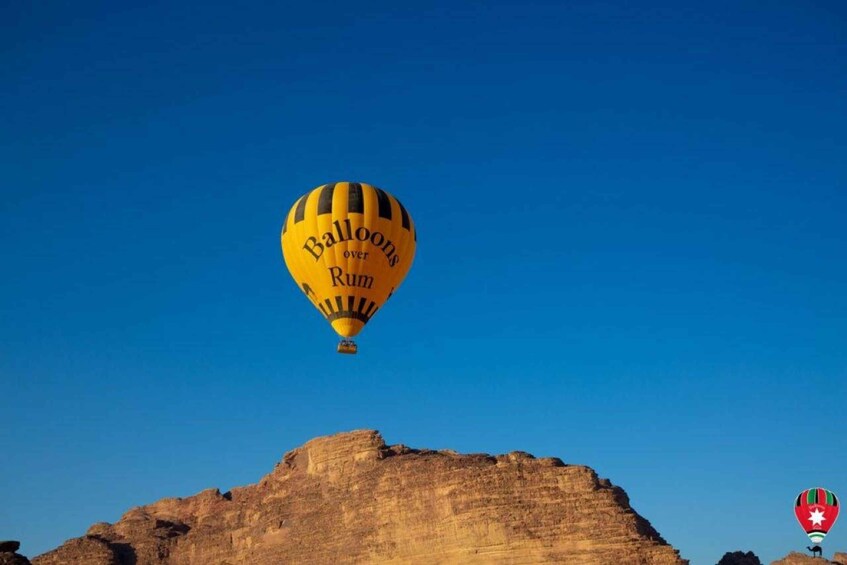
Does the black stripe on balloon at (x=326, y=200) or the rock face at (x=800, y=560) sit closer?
the black stripe on balloon at (x=326, y=200)

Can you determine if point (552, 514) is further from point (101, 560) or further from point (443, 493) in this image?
point (101, 560)

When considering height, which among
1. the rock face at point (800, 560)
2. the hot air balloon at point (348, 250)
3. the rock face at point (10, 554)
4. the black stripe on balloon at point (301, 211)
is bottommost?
the rock face at point (10, 554)

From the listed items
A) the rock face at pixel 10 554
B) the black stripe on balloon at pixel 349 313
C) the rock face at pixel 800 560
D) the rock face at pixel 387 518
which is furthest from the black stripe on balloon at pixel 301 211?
the rock face at pixel 800 560

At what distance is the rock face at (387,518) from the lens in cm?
8575

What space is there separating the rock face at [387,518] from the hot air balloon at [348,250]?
127 ft

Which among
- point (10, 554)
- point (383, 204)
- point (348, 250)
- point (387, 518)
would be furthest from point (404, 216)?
point (387, 518)

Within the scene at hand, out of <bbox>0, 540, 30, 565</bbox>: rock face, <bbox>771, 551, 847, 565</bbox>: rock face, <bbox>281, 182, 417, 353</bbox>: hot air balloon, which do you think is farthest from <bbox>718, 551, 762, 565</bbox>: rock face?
<bbox>0, 540, 30, 565</bbox>: rock face

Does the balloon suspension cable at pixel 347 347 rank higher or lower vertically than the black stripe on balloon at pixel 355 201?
lower

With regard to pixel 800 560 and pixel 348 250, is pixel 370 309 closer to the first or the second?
pixel 348 250

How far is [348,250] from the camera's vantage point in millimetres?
51906

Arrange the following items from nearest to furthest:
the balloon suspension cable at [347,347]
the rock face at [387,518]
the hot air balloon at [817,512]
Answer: the balloon suspension cable at [347,347], the hot air balloon at [817,512], the rock face at [387,518]

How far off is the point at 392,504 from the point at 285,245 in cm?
4822

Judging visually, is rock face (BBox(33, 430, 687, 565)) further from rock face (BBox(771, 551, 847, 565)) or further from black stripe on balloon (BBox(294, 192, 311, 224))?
black stripe on balloon (BBox(294, 192, 311, 224))

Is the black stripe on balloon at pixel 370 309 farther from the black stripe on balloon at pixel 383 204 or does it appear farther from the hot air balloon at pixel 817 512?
the hot air balloon at pixel 817 512
